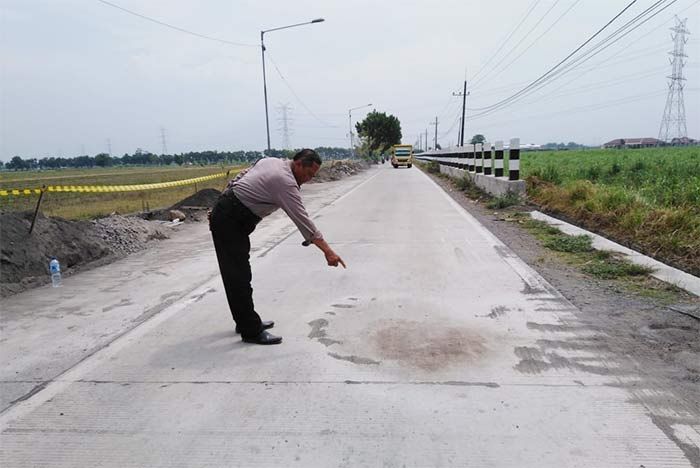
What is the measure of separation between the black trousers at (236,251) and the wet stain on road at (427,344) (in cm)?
103

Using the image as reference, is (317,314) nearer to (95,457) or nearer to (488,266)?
(95,457)

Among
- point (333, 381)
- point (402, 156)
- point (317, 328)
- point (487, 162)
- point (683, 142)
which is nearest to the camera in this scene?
point (333, 381)

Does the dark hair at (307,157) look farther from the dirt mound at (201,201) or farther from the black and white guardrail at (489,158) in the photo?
the dirt mound at (201,201)

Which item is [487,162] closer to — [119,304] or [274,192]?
[119,304]

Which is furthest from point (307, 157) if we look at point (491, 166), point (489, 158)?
point (489, 158)

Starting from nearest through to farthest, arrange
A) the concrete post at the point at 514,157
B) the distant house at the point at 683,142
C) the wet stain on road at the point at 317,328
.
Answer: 1. the wet stain on road at the point at 317,328
2. the concrete post at the point at 514,157
3. the distant house at the point at 683,142

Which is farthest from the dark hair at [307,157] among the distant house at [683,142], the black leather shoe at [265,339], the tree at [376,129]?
the distant house at [683,142]

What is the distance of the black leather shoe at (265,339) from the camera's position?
3.93m

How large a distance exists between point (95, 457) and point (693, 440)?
3128 millimetres

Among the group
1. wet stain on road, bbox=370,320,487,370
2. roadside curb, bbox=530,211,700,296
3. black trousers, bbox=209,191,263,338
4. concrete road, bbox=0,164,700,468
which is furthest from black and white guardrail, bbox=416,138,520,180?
black trousers, bbox=209,191,263,338

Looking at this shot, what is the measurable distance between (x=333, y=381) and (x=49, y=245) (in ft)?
17.7

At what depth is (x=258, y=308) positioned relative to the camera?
485 centimetres

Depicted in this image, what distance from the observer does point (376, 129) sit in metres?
83.1

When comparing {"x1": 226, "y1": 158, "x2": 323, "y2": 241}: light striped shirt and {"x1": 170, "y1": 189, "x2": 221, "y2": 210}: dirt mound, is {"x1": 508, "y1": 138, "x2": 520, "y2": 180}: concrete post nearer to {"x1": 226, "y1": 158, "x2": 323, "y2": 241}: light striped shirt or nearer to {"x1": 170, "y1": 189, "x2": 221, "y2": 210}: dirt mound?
{"x1": 170, "y1": 189, "x2": 221, "y2": 210}: dirt mound
